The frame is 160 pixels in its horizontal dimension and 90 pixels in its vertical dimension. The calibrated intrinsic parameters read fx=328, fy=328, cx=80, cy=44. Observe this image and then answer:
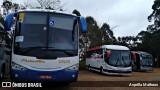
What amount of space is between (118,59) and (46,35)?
1707 cm

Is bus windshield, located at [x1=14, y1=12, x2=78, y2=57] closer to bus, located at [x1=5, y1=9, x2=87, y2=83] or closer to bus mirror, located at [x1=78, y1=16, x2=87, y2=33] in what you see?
bus, located at [x1=5, y1=9, x2=87, y2=83]

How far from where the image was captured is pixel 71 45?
13195 mm

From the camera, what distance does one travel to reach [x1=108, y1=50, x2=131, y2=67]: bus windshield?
2906 cm

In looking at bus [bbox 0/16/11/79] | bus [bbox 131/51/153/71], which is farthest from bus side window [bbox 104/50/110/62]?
bus [bbox 131/51/153/71]

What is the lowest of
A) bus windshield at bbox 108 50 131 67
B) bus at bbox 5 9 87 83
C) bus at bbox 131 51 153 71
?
bus at bbox 131 51 153 71

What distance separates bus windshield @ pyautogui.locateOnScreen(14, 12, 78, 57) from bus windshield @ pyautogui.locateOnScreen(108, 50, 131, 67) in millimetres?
16014

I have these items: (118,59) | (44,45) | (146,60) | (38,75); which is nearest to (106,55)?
(118,59)

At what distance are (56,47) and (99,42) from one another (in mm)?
40538

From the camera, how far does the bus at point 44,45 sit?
12.6 meters

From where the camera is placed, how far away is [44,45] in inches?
503

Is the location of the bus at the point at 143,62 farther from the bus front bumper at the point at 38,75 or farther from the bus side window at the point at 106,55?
the bus front bumper at the point at 38,75

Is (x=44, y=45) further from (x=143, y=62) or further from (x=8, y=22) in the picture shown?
(x=143, y=62)

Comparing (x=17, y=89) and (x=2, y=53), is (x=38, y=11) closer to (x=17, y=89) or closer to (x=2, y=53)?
(x=17, y=89)

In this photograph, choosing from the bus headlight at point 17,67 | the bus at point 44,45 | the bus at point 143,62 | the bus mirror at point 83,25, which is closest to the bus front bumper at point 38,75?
the bus at point 44,45
